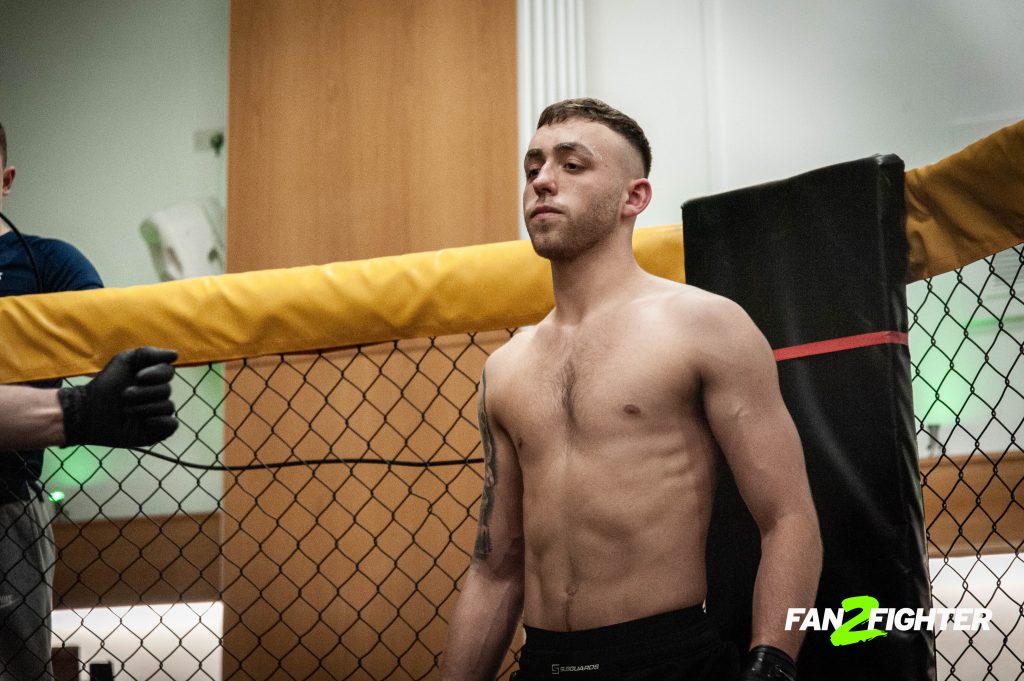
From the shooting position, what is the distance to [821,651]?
4.51 ft

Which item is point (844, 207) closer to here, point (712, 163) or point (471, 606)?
point (471, 606)

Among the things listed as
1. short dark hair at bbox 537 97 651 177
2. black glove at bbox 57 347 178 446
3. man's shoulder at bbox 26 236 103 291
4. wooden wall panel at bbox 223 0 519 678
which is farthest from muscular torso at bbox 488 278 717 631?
wooden wall panel at bbox 223 0 519 678

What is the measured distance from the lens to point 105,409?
1.60 m

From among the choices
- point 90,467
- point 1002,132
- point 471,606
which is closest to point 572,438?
point 471,606

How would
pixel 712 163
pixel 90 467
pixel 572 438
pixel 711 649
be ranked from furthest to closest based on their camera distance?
1. pixel 90 467
2. pixel 712 163
3. pixel 572 438
4. pixel 711 649

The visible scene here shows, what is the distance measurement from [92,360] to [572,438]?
1.05 m

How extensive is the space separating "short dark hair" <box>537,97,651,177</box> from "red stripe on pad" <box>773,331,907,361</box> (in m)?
0.39

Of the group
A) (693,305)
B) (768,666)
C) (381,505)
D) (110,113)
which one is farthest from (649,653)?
(110,113)

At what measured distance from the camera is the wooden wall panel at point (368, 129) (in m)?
3.19

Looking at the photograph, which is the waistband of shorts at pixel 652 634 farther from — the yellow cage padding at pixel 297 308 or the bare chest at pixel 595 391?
the yellow cage padding at pixel 297 308

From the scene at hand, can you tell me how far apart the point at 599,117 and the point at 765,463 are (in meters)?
0.64

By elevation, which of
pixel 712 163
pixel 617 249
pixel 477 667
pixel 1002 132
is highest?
pixel 712 163

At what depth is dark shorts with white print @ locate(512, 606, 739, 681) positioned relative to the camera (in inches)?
50.8

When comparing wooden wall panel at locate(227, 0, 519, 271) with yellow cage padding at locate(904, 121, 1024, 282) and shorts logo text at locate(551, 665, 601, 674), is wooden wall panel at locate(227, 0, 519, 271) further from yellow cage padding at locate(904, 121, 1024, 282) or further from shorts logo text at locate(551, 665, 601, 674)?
shorts logo text at locate(551, 665, 601, 674)
